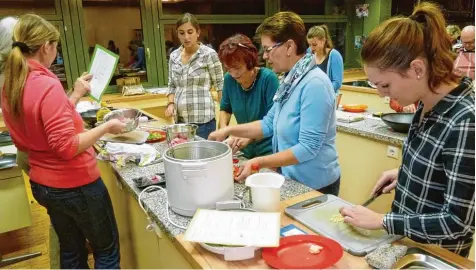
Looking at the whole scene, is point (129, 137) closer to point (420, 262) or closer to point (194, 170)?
point (194, 170)

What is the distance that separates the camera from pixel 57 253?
1958 mm

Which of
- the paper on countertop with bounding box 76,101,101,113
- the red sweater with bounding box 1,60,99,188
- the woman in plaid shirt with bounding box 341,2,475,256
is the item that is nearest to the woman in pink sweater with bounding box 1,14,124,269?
the red sweater with bounding box 1,60,99,188

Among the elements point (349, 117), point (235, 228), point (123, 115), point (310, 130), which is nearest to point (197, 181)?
point (235, 228)

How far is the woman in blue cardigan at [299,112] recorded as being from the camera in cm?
128

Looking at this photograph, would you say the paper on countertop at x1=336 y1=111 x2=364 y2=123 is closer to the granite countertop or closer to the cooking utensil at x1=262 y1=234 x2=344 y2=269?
the granite countertop

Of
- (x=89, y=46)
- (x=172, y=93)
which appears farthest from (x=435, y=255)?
(x=89, y=46)

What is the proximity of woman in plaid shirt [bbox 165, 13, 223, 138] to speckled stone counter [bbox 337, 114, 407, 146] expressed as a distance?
1.00 m

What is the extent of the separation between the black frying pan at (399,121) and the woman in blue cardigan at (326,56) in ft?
3.08

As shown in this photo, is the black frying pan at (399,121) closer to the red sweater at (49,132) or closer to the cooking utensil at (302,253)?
the cooking utensil at (302,253)

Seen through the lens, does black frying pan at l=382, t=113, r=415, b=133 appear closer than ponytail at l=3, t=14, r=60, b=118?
No

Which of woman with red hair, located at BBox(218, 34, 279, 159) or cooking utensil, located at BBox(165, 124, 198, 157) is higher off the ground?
woman with red hair, located at BBox(218, 34, 279, 159)

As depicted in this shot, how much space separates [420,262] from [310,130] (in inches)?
22.3

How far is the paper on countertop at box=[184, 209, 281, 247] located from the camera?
0.91 m

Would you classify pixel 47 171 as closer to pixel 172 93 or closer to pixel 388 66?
pixel 388 66
